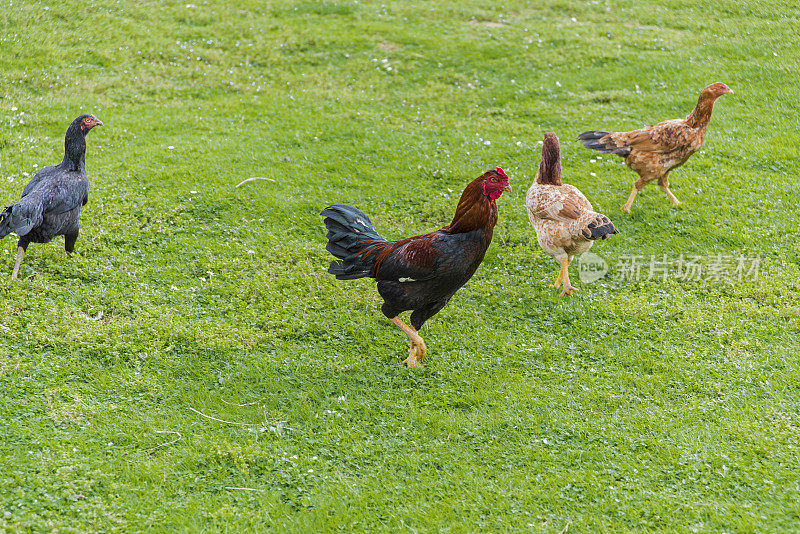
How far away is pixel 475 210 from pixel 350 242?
137 centimetres

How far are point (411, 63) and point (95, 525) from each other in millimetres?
11483

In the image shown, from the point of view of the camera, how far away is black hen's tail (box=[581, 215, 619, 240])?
23.9ft

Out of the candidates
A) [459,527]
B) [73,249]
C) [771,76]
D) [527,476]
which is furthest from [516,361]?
[771,76]

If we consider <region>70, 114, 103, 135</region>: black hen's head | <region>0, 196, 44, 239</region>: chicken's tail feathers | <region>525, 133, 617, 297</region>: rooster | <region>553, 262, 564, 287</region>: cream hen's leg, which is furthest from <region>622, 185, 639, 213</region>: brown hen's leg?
<region>0, 196, 44, 239</region>: chicken's tail feathers

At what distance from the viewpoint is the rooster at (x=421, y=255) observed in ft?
21.3

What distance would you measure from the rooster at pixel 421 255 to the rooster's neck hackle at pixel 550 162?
198 centimetres

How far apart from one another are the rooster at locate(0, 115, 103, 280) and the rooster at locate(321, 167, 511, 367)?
10.4 feet

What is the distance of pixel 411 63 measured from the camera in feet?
47.5

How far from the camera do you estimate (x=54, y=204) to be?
25.3 feet

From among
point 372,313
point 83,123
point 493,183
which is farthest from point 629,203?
point 83,123

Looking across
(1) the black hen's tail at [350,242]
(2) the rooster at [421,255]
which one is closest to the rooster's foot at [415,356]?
(2) the rooster at [421,255]

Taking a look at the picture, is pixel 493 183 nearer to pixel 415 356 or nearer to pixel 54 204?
pixel 415 356

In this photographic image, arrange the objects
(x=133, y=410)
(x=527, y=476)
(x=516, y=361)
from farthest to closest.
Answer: (x=516, y=361) → (x=133, y=410) → (x=527, y=476)

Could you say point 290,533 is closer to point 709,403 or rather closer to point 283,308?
point 283,308
